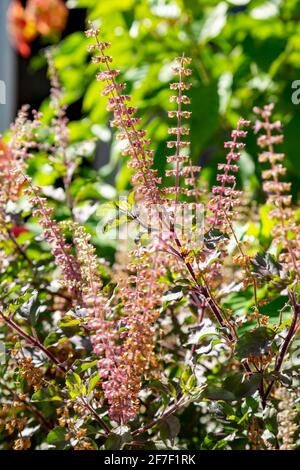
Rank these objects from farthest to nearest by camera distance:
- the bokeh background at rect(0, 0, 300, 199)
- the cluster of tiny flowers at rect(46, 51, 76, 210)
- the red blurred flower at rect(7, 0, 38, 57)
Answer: the red blurred flower at rect(7, 0, 38, 57) → the bokeh background at rect(0, 0, 300, 199) → the cluster of tiny flowers at rect(46, 51, 76, 210)

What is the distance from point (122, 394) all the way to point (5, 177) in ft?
1.59

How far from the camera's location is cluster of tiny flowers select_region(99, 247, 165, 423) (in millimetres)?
860

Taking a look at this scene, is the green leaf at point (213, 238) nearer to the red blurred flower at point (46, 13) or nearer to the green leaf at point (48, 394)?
the green leaf at point (48, 394)

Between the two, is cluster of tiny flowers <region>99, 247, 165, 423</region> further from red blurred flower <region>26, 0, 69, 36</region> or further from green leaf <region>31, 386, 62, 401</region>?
red blurred flower <region>26, 0, 69, 36</region>

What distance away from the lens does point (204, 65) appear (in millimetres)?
2553

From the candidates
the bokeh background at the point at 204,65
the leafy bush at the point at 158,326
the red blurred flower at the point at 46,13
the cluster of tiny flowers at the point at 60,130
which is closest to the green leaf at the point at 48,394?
the leafy bush at the point at 158,326

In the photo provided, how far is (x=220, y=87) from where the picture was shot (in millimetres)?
2357

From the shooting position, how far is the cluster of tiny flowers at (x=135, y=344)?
33.9 inches

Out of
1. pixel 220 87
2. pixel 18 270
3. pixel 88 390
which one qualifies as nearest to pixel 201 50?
pixel 220 87

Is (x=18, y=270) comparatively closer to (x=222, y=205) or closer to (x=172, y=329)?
(x=172, y=329)

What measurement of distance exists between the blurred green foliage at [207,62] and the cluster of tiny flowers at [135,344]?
1.21m

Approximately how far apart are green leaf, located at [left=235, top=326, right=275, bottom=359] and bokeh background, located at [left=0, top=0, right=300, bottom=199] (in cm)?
115

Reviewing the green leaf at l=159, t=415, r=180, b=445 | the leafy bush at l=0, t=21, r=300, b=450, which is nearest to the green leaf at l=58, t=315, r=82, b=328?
the leafy bush at l=0, t=21, r=300, b=450

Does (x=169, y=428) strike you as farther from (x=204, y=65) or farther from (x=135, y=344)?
(x=204, y=65)
